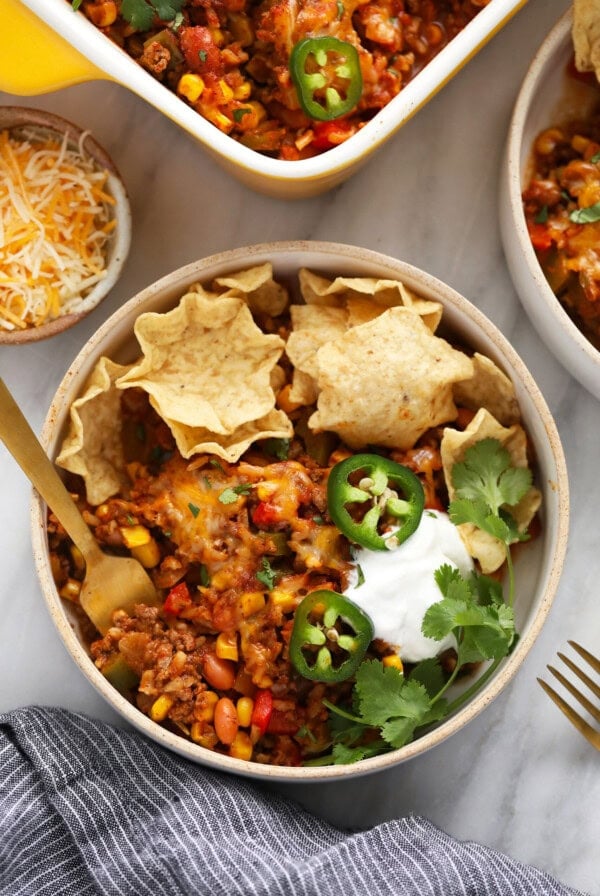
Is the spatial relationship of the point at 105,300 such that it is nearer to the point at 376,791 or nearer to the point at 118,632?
the point at 118,632

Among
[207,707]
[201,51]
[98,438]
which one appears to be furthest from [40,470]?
[201,51]

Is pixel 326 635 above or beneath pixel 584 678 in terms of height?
above

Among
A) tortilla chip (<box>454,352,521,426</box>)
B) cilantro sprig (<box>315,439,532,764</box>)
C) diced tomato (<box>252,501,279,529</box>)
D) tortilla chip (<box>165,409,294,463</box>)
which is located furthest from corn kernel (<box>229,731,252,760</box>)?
tortilla chip (<box>454,352,521,426</box>)

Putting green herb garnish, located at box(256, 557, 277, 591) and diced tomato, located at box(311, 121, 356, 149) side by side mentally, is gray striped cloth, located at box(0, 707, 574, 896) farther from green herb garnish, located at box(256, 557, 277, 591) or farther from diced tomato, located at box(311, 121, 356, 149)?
diced tomato, located at box(311, 121, 356, 149)

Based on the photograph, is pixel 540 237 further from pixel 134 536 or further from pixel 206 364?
pixel 134 536

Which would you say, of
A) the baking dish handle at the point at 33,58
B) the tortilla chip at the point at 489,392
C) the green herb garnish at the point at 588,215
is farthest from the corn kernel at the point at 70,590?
the green herb garnish at the point at 588,215

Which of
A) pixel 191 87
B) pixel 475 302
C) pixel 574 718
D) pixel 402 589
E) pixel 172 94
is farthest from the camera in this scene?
pixel 475 302
